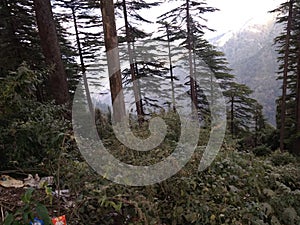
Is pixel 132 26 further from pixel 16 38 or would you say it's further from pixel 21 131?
pixel 21 131

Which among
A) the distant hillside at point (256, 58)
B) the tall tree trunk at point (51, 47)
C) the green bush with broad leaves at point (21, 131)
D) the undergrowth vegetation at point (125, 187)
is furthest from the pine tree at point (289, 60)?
the distant hillside at point (256, 58)

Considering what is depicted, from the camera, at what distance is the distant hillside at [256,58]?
62094mm

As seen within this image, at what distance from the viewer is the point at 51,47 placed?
6047 mm

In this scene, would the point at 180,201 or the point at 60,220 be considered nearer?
the point at 60,220

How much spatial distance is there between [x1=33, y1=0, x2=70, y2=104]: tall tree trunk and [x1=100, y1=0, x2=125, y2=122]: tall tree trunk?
1423 millimetres

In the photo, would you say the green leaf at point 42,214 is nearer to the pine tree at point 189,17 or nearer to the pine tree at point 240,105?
the pine tree at point 189,17

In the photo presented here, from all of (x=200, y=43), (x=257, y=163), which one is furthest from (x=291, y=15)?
(x=257, y=163)

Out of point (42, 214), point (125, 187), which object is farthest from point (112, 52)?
point (42, 214)

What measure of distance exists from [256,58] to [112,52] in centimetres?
8015

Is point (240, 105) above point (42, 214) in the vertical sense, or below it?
below

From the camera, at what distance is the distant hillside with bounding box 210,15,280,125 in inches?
2445

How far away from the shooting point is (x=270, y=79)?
6612 centimetres

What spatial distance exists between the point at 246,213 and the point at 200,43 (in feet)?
51.9

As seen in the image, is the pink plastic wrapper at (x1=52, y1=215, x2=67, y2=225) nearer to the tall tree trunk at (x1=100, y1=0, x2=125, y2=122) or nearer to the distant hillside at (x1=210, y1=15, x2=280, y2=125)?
the tall tree trunk at (x1=100, y1=0, x2=125, y2=122)
